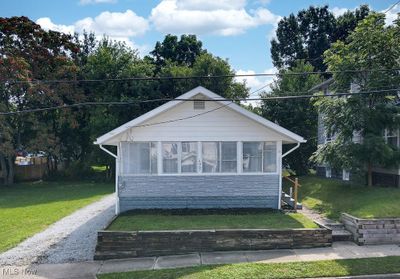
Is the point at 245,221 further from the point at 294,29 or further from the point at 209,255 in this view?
the point at 294,29

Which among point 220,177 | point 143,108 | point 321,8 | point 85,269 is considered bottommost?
point 85,269

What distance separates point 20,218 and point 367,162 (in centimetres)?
1408

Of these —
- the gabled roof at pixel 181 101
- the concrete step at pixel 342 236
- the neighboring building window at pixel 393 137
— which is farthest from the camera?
the neighboring building window at pixel 393 137

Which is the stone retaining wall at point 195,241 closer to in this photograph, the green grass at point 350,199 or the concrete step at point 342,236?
the concrete step at point 342,236

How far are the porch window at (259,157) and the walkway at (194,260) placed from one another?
4.49m

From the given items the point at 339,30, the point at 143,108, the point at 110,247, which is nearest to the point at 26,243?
the point at 110,247

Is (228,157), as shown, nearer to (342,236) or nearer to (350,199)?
(342,236)

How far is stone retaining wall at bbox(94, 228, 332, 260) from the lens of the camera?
416 inches

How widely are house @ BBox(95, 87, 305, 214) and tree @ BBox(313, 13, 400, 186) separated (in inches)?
112

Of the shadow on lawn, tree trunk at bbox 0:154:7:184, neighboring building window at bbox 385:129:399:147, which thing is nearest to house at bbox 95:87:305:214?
neighboring building window at bbox 385:129:399:147

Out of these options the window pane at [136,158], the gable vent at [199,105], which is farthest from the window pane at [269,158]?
the window pane at [136,158]

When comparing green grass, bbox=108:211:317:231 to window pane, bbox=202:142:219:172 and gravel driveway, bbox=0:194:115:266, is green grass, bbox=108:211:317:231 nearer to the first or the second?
gravel driveway, bbox=0:194:115:266

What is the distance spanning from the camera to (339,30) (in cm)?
4466

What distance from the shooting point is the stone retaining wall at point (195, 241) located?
10.6m
